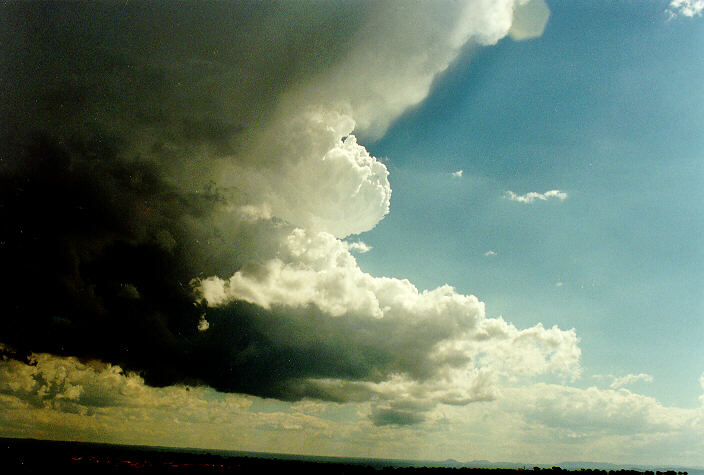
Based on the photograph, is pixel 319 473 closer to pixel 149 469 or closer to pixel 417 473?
pixel 417 473

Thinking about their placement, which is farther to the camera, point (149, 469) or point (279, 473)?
point (279, 473)

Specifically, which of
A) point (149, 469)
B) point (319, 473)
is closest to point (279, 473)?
point (319, 473)

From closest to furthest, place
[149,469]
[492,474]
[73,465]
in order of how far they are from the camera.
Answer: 1. [149,469]
2. [73,465]
3. [492,474]

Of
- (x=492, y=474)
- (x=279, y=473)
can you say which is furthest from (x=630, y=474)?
(x=279, y=473)

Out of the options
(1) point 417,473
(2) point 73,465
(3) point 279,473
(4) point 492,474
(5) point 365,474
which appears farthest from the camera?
(4) point 492,474

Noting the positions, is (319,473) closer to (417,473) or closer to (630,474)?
(417,473)

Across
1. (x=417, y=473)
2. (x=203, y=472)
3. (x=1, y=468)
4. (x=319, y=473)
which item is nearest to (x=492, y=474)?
(x=417, y=473)

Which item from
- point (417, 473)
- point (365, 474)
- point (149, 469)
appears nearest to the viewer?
point (149, 469)

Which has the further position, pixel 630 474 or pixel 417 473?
pixel 630 474

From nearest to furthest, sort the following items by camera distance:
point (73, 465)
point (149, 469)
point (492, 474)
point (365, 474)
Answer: point (149, 469) < point (73, 465) < point (365, 474) < point (492, 474)
